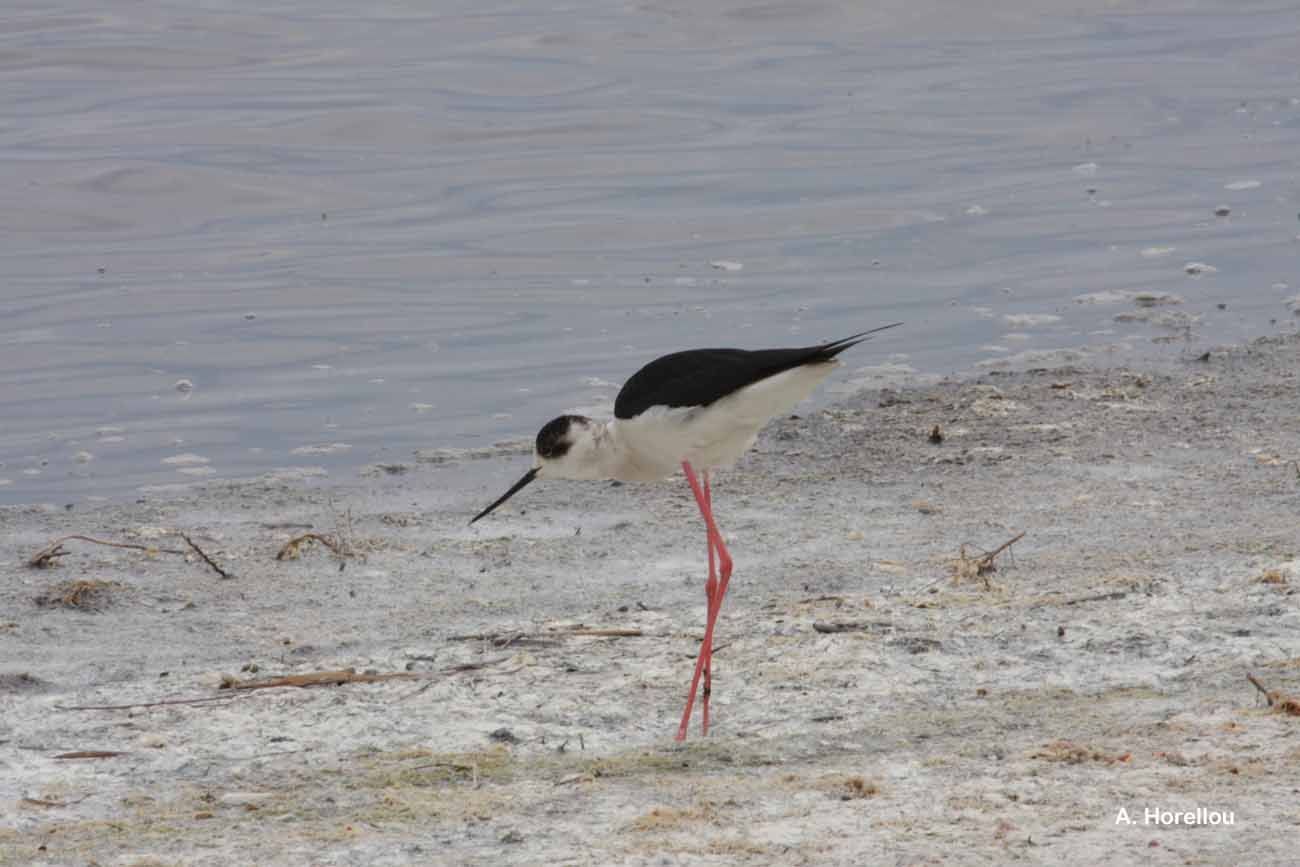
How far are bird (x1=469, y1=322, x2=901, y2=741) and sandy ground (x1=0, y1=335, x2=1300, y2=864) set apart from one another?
38 cm

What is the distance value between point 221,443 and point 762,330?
8.26 ft

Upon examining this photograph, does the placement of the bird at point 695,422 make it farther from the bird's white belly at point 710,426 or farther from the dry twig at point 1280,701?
the dry twig at point 1280,701

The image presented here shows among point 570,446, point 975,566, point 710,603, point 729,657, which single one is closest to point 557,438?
point 570,446

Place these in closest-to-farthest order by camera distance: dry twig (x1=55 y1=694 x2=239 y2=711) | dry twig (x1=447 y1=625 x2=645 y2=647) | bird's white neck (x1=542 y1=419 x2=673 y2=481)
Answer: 1. dry twig (x1=55 y1=694 x2=239 y2=711)
2. dry twig (x1=447 y1=625 x2=645 y2=647)
3. bird's white neck (x1=542 y1=419 x2=673 y2=481)

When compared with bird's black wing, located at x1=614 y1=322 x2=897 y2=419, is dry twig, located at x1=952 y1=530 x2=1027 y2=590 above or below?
below

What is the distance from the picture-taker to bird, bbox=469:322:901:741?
4.81 metres

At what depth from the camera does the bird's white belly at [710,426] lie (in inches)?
191

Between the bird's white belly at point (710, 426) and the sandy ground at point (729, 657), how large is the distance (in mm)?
482

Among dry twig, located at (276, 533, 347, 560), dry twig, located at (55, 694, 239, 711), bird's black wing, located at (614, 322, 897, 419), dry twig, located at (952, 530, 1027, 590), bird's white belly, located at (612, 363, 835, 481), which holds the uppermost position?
bird's black wing, located at (614, 322, 897, 419)

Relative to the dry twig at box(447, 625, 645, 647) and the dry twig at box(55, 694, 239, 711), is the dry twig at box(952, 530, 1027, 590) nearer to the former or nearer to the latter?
the dry twig at box(447, 625, 645, 647)

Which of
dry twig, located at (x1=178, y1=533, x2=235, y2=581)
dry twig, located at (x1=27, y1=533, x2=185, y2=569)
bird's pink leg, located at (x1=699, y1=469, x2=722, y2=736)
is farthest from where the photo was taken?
dry twig, located at (x1=27, y1=533, x2=185, y2=569)

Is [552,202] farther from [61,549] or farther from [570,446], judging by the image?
[570,446]

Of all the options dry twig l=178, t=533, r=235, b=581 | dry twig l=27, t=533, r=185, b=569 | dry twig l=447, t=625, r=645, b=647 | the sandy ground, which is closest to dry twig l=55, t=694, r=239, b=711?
the sandy ground

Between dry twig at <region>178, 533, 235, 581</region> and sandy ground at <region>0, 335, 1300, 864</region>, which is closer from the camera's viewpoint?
sandy ground at <region>0, 335, 1300, 864</region>
